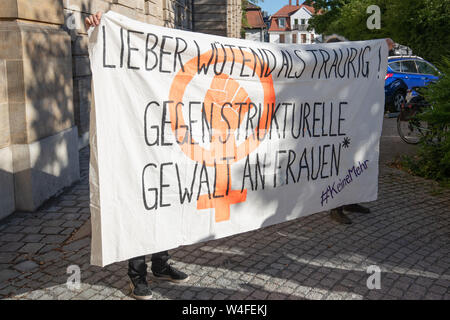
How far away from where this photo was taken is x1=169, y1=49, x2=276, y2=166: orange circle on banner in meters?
3.76

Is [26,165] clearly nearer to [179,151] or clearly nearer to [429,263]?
[179,151]

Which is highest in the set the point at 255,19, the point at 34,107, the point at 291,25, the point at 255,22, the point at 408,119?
the point at 255,19

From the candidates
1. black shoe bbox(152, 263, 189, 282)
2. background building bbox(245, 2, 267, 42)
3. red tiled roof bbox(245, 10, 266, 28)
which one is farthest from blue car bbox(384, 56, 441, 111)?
red tiled roof bbox(245, 10, 266, 28)

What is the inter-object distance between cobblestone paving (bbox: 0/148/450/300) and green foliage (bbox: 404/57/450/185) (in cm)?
137

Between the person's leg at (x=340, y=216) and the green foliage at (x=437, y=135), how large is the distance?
6.27ft

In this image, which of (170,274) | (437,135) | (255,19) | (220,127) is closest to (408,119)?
(437,135)

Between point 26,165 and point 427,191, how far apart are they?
5.40 meters

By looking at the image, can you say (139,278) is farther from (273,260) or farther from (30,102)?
(30,102)

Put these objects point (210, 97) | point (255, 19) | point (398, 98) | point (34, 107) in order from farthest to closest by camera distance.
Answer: point (255, 19) → point (398, 98) → point (34, 107) → point (210, 97)

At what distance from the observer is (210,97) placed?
3.97 m

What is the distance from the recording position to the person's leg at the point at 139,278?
370 centimetres

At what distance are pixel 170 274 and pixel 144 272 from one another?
0.33 metres

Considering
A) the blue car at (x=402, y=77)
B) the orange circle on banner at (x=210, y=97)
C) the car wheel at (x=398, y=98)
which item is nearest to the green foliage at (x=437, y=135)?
the orange circle on banner at (x=210, y=97)

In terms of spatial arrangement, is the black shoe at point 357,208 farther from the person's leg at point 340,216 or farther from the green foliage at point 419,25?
the green foliage at point 419,25
